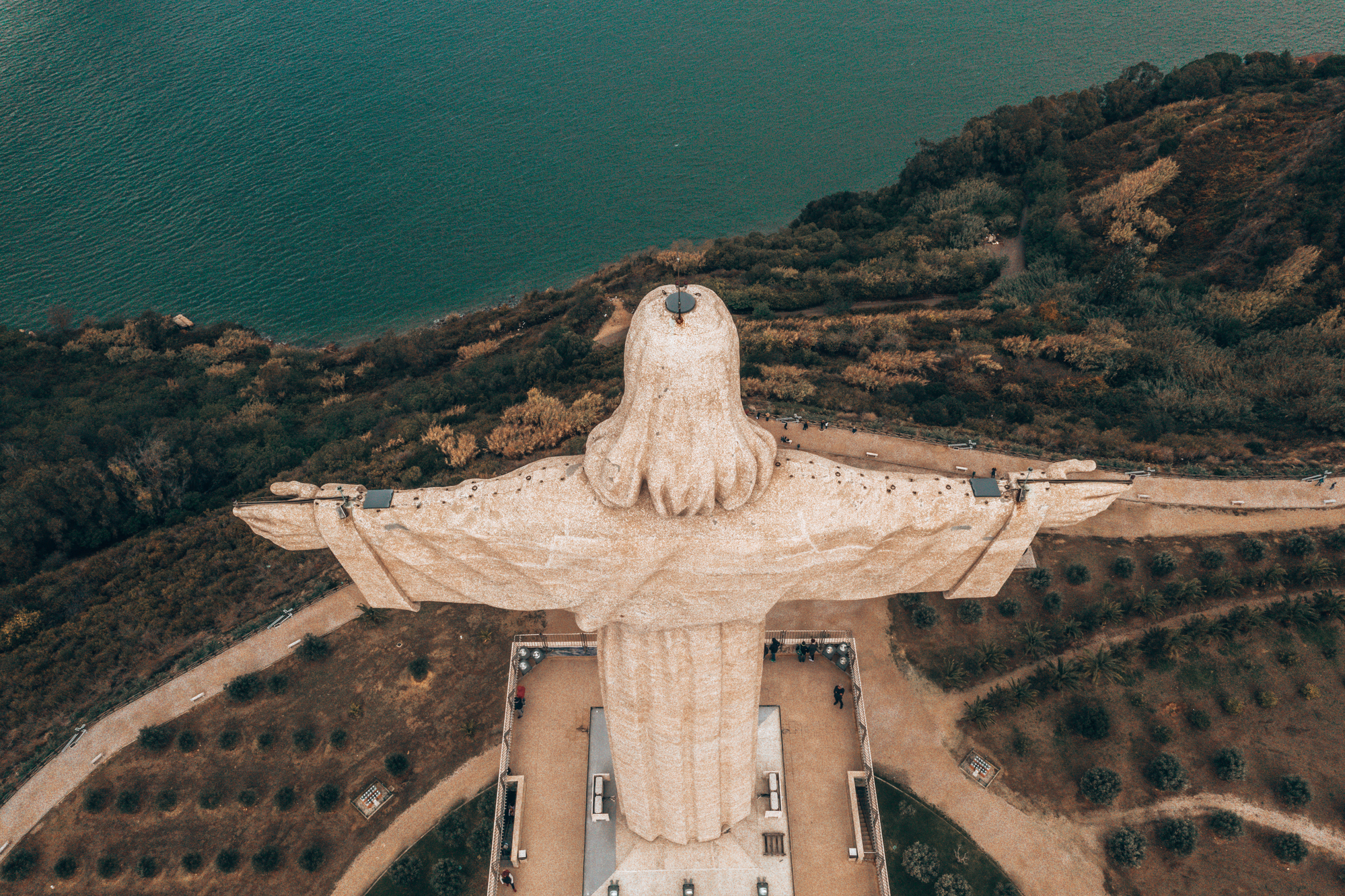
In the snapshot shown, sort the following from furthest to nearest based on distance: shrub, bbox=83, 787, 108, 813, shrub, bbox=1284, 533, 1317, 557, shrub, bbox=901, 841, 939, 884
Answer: shrub, bbox=1284, 533, 1317, 557 → shrub, bbox=83, 787, 108, 813 → shrub, bbox=901, 841, 939, 884

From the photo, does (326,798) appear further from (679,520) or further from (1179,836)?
(1179,836)

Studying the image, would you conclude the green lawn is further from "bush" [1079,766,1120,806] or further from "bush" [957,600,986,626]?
"bush" [957,600,986,626]

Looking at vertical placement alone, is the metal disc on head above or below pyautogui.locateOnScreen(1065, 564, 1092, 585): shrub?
above

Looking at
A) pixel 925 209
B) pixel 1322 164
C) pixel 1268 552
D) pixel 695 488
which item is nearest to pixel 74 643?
pixel 695 488

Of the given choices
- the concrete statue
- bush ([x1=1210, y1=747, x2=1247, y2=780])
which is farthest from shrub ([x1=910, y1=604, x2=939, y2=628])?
the concrete statue

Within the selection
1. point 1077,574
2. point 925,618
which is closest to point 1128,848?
point 925,618

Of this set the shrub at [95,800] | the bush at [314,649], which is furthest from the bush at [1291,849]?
the shrub at [95,800]
